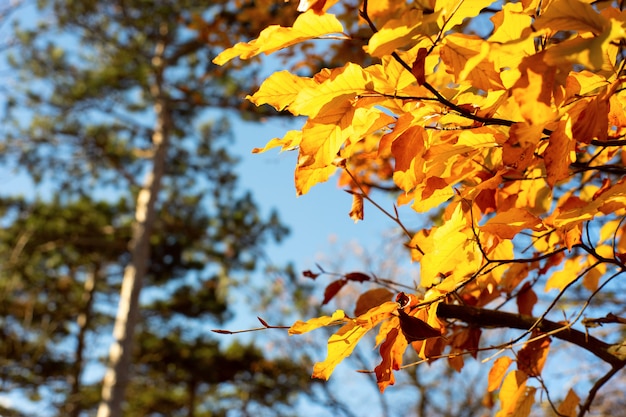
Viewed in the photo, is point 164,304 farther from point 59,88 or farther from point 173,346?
point 59,88

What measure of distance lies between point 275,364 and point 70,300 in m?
4.79

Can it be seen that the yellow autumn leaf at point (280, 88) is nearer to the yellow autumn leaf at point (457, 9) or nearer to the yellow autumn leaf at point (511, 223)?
the yellow autumn leaf at point (457, 9)

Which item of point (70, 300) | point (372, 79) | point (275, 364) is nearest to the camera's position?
point (372, 79)

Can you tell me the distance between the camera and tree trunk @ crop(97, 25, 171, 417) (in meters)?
6.19

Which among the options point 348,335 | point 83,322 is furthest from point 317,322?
point 83,322

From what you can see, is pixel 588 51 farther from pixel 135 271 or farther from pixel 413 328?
pixel 135 271

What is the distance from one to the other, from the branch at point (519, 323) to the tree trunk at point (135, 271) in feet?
19.0

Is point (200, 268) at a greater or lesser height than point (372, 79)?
greater

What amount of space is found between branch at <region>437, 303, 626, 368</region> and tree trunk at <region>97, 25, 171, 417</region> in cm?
580

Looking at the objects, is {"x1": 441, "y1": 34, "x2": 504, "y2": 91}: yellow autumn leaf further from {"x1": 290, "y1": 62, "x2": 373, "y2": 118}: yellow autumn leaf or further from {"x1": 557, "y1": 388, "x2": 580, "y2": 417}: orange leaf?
{"x1": 557, "y1": 388, "x2": 580, "y2": 417}: orange leaf

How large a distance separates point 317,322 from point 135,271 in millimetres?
6743

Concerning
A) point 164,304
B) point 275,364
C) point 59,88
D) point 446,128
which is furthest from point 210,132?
point 446,128

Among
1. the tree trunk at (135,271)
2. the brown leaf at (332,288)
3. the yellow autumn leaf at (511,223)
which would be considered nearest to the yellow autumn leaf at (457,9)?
the yellow autumn leaf at (511,223)

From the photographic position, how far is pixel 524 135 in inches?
22.1
